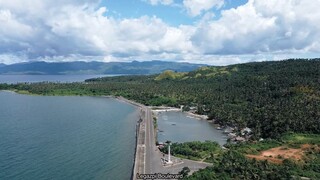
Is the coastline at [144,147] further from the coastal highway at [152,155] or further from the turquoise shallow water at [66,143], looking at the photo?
the turquoise shallow water at [66,143]

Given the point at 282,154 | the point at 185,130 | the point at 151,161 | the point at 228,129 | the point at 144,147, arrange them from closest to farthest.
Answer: the point at 151,161
the point at 282,154
the point at 144,147
the point at 185,130
the point at 228,129

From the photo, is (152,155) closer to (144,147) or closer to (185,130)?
(144,147)

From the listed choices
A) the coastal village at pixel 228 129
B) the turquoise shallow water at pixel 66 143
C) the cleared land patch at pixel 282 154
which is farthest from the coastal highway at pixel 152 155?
the cleared land patch at pixel 282 154

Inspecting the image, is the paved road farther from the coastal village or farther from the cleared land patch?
the cleared land patch

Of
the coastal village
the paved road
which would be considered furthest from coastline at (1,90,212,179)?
the coastal village

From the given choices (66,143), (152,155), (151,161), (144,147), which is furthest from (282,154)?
(66,143)

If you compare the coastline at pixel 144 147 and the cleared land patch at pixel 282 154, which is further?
the cleared land patch at pixel 282 154
